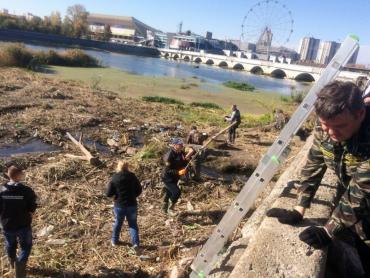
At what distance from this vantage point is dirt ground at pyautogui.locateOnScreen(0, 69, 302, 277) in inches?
221

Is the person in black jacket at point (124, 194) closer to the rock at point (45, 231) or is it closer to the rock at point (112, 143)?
the rock at point (45, 231)

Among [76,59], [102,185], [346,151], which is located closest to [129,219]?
[102,185]

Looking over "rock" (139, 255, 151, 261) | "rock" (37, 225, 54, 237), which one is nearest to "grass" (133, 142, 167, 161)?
"rock" (37, 225, 54, 237)

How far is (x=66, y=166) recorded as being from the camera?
9.20 m

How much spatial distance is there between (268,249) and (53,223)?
14.7 feet

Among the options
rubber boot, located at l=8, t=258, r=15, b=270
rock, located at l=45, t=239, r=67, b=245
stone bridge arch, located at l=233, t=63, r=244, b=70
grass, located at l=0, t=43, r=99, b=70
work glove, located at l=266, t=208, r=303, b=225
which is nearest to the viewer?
work glove, located at l=266, t=208, r=303, b=225

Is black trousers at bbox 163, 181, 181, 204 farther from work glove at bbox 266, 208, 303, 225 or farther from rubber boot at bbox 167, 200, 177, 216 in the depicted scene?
work glove at bbox 266, 208, 303, 225

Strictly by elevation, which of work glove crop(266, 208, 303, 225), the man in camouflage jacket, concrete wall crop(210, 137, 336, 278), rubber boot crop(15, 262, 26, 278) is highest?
the man in camouflage jacket

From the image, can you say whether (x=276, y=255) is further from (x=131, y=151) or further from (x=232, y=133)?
(x=232, y=133)

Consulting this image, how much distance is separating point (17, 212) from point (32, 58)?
3068 cm

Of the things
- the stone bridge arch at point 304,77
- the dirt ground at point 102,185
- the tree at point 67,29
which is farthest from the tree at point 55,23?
the dirt ground at point 102,185

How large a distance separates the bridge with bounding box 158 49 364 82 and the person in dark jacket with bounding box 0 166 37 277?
66036 mm

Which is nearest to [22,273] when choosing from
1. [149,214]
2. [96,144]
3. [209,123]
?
[149,214]

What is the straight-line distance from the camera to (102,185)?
8695 millimetres
